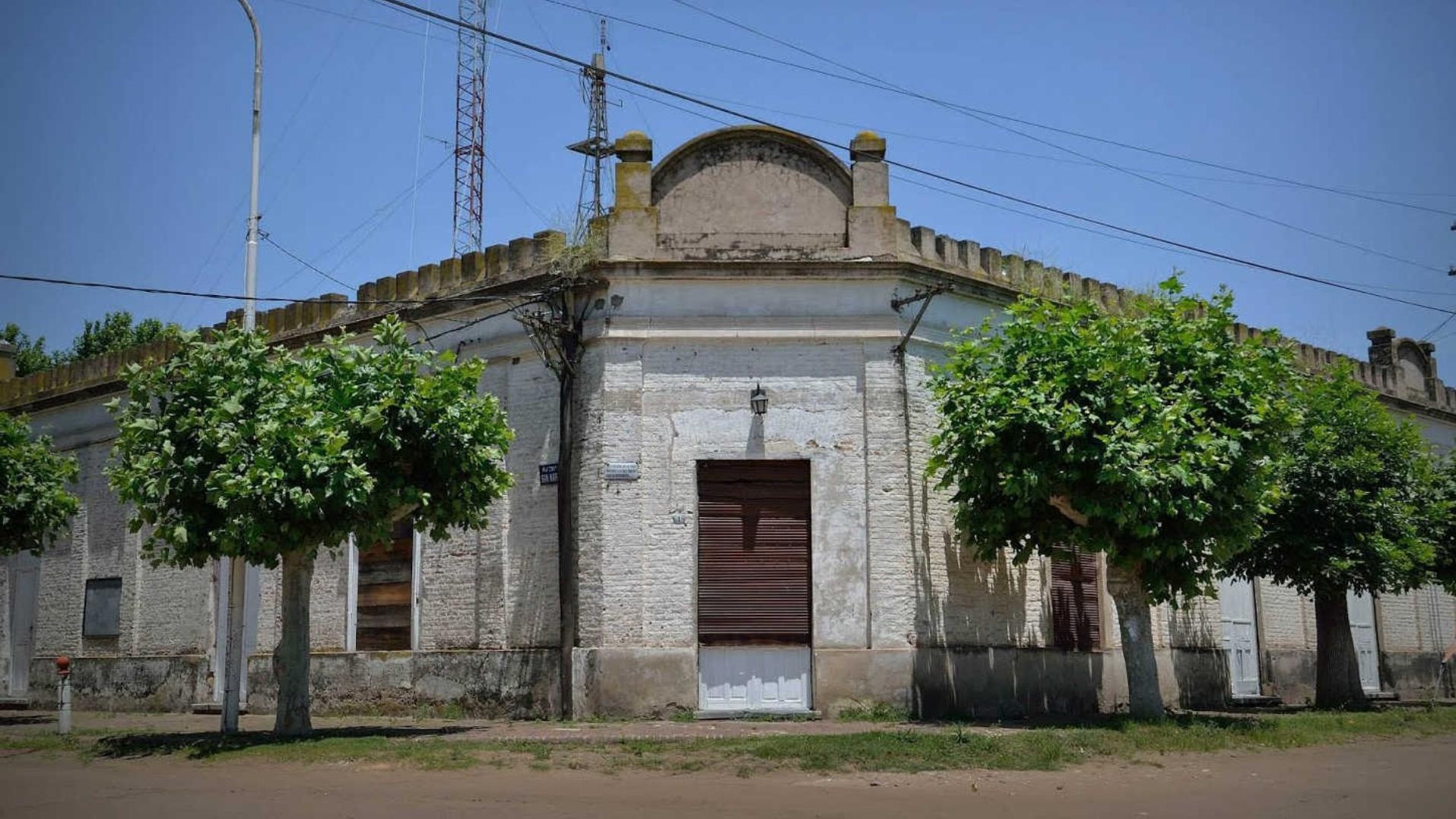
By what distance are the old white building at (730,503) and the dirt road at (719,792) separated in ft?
16.0

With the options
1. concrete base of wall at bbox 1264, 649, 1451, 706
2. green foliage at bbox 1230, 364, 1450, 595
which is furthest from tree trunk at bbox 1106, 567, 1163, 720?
concrete base of wall at bbox 1264, 649, 1451, 706

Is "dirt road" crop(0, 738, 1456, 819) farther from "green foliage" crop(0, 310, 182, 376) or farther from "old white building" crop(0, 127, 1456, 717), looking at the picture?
"green foliage" crop(0, 310, 182, 376)

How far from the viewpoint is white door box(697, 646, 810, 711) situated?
18.5 meters

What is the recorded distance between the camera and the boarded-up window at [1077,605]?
20.9 meters

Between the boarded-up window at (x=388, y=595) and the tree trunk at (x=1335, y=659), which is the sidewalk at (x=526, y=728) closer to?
the boarded-up window at (x=388, y=595)

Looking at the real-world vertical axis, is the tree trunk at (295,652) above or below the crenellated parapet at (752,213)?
below

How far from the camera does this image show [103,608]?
26.1 m

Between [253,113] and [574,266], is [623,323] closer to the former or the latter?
[574,266]

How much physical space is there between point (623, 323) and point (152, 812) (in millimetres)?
9613

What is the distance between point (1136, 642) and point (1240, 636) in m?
8.89

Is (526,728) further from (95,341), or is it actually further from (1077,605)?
(95,341)

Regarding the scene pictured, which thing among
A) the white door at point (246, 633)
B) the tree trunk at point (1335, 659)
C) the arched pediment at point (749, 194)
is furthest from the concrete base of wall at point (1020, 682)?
the white door at point (246, 633)

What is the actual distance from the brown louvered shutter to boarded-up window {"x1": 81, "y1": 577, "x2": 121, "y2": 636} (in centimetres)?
1320

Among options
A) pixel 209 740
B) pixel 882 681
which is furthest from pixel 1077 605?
pixel 209 740
